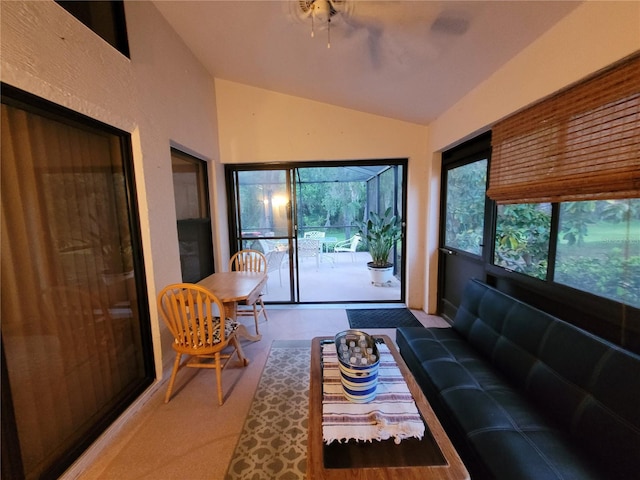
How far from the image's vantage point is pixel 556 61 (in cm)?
143

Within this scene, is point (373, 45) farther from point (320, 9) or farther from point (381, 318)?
point (381, 318)

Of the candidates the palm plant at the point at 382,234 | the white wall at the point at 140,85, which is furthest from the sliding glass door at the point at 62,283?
the palm plant at the point at 382,234

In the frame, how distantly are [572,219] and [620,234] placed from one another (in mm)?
255

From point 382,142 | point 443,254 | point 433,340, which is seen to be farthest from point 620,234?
point 382,142

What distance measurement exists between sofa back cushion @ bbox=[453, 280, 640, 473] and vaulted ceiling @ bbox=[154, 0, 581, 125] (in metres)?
1.66

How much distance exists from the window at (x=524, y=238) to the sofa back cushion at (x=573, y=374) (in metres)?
0.35

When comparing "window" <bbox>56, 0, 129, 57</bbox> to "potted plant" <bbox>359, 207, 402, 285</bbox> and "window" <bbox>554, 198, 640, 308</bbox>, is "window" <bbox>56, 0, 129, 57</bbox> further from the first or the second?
"potted plant" <bbox>359, 207, 402, 285</bbox>

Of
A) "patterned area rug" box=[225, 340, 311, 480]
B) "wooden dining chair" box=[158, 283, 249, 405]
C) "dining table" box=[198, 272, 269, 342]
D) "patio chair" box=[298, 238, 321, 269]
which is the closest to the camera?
"patterned area rug" box=[225, 340, 311, 480]

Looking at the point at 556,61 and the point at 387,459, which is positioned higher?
the point at 556,61

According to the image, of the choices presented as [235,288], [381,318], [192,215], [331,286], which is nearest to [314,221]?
[331,286]

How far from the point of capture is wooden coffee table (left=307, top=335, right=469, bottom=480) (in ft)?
3.02

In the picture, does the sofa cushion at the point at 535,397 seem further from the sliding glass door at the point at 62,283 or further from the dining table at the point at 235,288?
the sliding glass door at the point at 62,283

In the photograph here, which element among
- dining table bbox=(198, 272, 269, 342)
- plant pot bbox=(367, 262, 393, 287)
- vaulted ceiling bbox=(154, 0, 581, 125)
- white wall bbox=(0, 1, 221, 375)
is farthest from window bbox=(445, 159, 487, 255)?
white wall bbox=(0, 1, 221, 375)

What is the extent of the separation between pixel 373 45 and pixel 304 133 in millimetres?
1530
